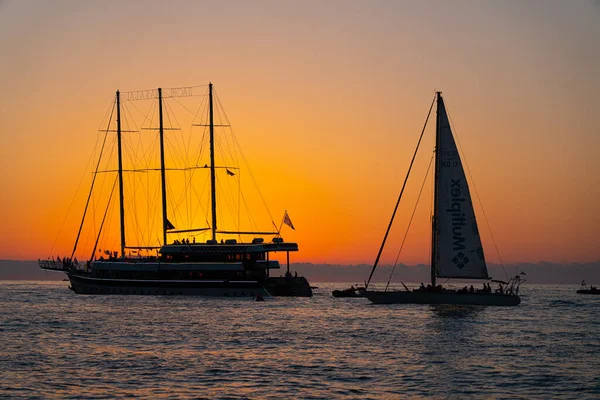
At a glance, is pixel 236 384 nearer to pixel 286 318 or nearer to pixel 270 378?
pixel 270 378

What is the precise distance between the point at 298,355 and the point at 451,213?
3609cm

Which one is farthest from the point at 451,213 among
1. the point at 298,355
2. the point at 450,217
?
the point at 298,355

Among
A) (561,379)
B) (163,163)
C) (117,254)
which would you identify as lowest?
(561,379)

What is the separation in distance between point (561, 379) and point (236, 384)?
52.5ft

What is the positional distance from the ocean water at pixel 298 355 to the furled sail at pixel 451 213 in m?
4.14

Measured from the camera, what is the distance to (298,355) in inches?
2032

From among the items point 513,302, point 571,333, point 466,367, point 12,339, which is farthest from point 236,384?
point 513,302

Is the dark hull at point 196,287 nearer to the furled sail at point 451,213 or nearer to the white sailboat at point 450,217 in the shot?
the white sailboat at point 450,217

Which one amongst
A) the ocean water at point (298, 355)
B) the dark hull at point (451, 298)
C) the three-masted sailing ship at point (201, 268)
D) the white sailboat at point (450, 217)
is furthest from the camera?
the three-masted sailing ship at point (201, 268)

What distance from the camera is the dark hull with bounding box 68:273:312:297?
112 meters

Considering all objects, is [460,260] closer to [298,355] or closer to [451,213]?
[451,213]

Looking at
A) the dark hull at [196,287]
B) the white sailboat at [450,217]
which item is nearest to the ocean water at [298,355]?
the white sailboat at [450,217]

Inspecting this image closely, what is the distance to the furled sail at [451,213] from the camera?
83.2m

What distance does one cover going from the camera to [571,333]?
68250 millimetres
